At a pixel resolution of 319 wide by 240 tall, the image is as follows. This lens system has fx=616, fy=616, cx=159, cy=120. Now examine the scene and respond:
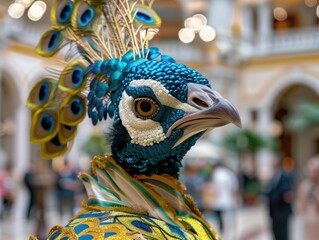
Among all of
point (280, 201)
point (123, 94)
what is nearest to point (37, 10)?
point (123, 94)

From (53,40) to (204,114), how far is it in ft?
2.40

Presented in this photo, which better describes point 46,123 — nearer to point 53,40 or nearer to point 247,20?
point 53,40

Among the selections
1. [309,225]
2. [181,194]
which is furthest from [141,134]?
[309,225]

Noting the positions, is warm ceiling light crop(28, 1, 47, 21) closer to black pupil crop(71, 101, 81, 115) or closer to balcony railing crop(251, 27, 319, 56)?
black pupil crop(71, 101, 81, 115)

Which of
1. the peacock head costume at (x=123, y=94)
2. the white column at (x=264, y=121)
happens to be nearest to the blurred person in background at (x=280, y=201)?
the peacock head costume at (x=123, y=94)

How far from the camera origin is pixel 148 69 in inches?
69.6

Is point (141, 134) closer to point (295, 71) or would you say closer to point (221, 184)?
point (221, 184)

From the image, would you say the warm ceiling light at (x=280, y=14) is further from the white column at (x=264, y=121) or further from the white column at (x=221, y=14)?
the white column at (x=264, y=121)

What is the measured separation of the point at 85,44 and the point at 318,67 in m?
21.5

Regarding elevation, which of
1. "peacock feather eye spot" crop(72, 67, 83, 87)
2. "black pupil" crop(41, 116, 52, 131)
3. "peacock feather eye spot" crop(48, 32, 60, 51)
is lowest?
"black pupil" crop(41, 116, 52, 131)

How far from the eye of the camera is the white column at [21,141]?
1875cm

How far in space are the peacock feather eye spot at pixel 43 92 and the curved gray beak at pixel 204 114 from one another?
0.58m

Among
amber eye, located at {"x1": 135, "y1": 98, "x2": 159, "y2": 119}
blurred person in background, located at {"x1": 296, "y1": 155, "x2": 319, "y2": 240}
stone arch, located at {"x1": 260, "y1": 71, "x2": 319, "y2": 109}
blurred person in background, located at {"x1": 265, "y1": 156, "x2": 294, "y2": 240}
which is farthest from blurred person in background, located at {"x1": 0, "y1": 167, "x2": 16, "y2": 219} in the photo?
stone arch, located at {"x1": 260, "y1": 71, "x2": 319, "y2": 109}

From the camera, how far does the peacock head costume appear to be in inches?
67.1
